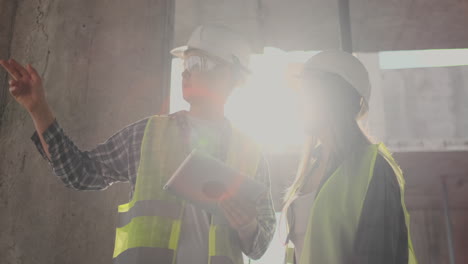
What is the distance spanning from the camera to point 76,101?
123 inches

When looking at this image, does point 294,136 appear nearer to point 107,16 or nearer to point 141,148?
point 107,16

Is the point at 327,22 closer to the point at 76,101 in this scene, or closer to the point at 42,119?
the point at 76,101

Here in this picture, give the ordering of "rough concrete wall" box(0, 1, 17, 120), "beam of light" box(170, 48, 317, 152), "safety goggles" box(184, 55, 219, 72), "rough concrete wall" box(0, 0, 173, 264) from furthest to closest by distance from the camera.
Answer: "beam of light" box(170, 48, 317, 152), "rough concrete wall" box(0, 1, 17, 120), "rough concrete wall" box(0, 0, 173, 264), "safety goggles" box(184, 55, 219, 72)

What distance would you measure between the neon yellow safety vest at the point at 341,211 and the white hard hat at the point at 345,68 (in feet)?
1.05

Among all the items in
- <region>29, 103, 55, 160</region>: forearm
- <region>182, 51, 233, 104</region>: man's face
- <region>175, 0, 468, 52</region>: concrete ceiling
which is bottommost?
<region>29, 103, 55, 160</region>: forearm

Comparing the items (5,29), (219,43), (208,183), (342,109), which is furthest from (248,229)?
(5,29)

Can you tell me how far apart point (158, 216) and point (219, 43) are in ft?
3.11

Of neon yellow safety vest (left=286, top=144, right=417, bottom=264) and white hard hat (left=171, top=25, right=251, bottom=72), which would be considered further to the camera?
white hard hat (left=171, top=25, right=251, bottom=72)

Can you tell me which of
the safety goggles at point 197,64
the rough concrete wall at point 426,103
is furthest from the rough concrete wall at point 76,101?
the rough concrete wall at point 426,103

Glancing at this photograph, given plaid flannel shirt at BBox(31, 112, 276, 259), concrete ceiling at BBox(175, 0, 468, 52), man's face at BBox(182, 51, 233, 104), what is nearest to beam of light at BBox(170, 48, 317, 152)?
man's face at BBox(182, 51, 233, 104)

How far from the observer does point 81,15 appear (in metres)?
3.31

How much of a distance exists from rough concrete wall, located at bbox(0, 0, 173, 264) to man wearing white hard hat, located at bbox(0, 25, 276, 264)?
0.59 m

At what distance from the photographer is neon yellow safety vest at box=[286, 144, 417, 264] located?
2.12 metres

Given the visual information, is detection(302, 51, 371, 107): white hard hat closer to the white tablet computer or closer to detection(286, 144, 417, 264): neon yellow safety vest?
detection(286, 144, 417, 264): neon yellow safety vest
